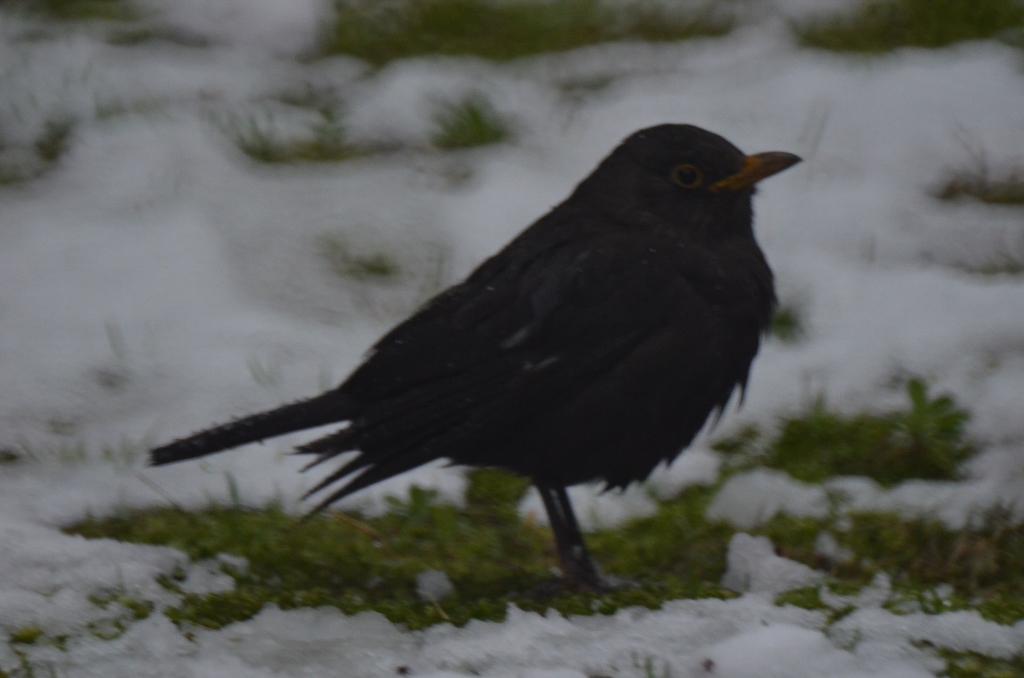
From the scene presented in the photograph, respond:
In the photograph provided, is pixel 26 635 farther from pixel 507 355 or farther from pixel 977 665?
pixel 977 665

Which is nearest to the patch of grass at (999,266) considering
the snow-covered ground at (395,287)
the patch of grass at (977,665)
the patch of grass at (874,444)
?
the snow-covered ground at (395,287)

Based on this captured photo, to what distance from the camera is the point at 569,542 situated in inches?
137

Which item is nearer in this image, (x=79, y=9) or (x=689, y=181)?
(x=689, y=181)

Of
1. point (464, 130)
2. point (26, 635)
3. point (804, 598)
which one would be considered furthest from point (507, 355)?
point (464, 130)

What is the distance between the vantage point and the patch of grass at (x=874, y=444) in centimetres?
393

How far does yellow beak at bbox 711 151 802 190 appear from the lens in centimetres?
356

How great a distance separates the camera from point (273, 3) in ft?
22.4

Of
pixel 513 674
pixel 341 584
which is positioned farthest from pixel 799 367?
pixel 513 674

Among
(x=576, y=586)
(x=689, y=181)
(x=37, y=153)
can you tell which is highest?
(x=689, y=181)

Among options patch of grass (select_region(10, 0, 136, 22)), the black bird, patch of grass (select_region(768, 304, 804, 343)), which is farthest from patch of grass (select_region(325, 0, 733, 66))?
the black bird

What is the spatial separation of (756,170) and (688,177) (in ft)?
0.63

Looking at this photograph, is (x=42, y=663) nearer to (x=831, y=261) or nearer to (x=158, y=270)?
(x=158, y=270)

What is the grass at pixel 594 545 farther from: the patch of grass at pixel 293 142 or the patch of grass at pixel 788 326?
the patch of grass at pixel 293 142

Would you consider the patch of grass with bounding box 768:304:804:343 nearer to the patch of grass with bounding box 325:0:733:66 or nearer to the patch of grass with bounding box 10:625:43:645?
the patch of grass with bounding box 325:0:733:66
